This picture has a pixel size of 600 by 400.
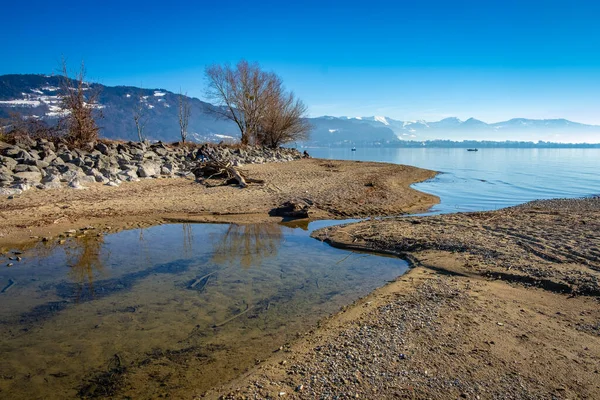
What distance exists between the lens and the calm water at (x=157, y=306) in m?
3.69

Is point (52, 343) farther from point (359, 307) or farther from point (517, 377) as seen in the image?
point (517, 377)

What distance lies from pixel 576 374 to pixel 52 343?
553 cm

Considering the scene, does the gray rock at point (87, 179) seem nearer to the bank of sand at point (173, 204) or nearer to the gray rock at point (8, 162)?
the bank of sand at point (173, 204)

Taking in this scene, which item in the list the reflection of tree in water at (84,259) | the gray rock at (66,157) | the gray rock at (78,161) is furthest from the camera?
the gray rock at (66,157)

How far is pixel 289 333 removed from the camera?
14.8 ft

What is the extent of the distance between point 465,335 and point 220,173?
14271mm

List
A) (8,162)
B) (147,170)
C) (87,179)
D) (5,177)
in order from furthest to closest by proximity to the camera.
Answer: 1. (147,170)
2. (87,179)
3. (8,162)
4. (5,177)

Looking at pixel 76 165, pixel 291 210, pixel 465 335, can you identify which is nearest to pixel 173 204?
pixel 291 210

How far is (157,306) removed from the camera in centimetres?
532

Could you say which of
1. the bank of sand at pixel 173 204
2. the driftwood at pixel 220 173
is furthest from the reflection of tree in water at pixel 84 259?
the driftwood at pixel 220 173

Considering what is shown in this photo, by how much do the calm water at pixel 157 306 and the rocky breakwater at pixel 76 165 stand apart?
5.61 metres

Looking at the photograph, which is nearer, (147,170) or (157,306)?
(157,306)

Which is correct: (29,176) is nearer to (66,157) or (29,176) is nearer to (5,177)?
(5,177)

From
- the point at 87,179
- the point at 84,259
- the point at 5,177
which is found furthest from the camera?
the point at 87,179
